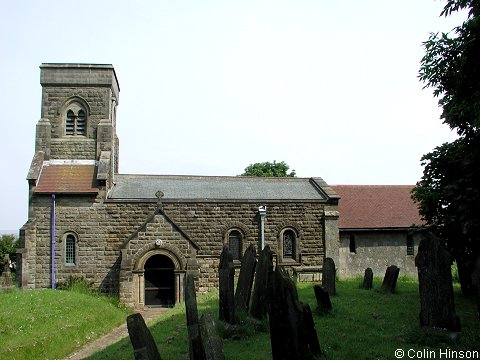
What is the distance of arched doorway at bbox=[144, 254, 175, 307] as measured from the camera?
23422 mm

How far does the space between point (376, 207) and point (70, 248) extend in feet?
55.2

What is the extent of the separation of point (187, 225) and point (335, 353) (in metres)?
16.0

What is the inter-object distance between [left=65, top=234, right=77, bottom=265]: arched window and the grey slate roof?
268 cm

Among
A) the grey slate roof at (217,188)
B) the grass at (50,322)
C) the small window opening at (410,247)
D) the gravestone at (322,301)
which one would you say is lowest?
the grass at (50,322)

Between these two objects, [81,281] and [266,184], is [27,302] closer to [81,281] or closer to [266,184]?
[81,281]

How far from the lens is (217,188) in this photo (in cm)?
2738

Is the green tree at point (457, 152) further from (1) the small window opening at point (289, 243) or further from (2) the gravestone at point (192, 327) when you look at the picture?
(1) the small window opening at point (289, 243)

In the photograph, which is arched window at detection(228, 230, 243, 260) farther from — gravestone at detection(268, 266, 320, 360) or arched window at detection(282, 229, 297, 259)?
gravestone at detection(268, 266, 320, 360)

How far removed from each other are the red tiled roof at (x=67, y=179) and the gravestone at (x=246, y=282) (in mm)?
12419

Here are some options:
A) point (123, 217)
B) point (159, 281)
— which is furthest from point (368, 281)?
point (123, 217)

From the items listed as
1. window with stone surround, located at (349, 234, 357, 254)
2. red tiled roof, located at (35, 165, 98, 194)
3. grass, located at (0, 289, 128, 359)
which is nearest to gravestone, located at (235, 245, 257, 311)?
grass, located at (0, 289, 128, 359)

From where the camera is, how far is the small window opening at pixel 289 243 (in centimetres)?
2586

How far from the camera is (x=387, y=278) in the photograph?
18.0 m

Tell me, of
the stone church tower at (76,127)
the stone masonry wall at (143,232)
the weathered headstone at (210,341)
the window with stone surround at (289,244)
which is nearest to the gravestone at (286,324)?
the weathered headstone at (210,341)
